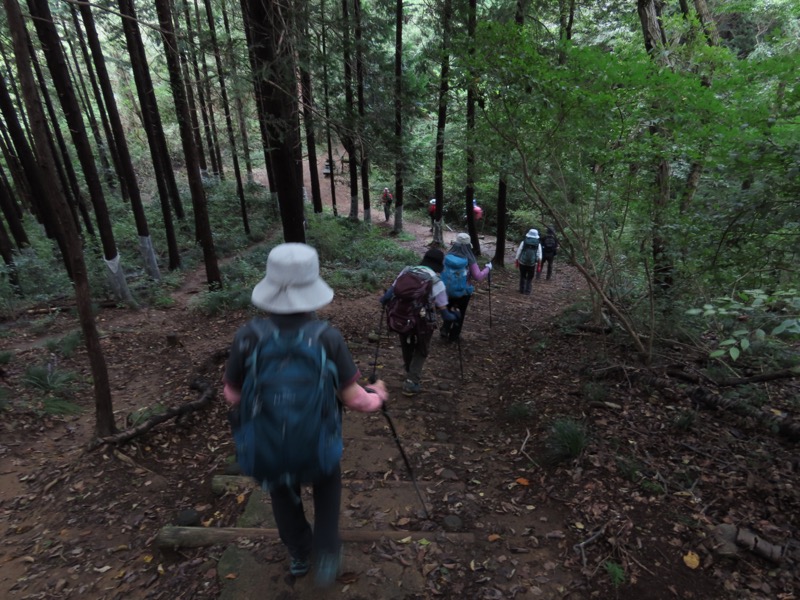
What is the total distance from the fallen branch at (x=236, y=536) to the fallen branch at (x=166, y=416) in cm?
182

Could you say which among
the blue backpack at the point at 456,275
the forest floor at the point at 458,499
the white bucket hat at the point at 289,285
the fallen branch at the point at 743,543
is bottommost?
the forest floor at the point at 458,499

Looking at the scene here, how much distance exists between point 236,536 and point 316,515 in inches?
39.9

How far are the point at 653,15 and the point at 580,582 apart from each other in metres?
8.43

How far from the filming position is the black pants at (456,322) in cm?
703

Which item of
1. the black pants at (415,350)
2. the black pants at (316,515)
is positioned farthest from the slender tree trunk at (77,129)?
the black pants at (316,515)

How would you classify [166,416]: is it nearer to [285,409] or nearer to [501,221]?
[285,409]

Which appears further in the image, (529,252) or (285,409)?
(529,252)

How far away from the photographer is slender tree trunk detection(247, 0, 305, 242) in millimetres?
6368

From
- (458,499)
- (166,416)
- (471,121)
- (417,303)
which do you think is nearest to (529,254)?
(471,121)

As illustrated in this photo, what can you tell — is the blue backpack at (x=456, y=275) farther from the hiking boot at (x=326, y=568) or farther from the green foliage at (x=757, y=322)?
the hiking boot at (x=326, y=568)

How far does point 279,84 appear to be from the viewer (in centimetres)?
670

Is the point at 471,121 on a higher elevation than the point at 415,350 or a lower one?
higher

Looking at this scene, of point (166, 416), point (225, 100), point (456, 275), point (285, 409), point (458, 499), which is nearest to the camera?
point (285, 409)

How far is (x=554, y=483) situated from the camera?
3.67 meters
